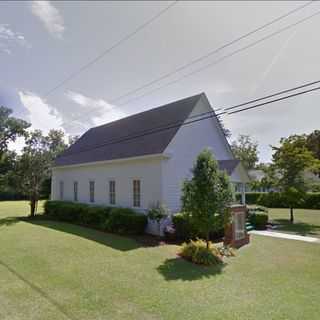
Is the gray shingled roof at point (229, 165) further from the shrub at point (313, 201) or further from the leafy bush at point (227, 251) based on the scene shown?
the shrub at point (313, 201)

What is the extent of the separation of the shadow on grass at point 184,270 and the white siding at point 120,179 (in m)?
5.21

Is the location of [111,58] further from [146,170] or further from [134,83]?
[146,170]

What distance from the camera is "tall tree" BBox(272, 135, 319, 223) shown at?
20469mm

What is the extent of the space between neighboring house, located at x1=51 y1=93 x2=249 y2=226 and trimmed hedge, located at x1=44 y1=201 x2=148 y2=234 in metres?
1.09

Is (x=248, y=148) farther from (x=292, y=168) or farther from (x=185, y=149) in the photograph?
(x=185, y=149)

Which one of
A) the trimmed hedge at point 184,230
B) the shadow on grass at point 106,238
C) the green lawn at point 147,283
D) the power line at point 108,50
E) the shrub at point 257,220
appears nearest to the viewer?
the green lawn at point 147,283

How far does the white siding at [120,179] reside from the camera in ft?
48.0

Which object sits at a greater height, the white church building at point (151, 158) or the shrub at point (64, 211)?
the white church building at point (151, 158)

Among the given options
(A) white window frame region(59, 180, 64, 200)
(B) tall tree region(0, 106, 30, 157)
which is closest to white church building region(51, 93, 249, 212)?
(A) white window frame region(59, 180, 64, 200)

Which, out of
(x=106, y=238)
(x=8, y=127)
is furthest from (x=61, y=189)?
(x=8, y=127)

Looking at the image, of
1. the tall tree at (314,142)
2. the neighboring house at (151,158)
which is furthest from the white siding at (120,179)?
the tall tree at (314,142)

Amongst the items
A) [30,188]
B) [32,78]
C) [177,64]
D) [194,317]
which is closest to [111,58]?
[177,64]

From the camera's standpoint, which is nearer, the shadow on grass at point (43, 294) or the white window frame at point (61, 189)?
the shadow on grass at point (43, 294)

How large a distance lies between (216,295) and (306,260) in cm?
481
